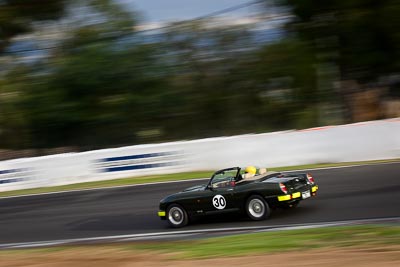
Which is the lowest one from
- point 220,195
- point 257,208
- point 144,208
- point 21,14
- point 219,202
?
point 144,208

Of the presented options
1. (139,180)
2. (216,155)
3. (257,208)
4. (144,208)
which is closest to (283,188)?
(257,208)

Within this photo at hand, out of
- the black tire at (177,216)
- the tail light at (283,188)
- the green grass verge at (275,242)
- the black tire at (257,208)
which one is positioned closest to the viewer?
the green grass verge at (275,242)

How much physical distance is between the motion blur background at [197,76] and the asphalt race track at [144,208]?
848cm

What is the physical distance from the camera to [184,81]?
1094 inches

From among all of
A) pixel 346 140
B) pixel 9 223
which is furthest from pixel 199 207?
pixel 346 140

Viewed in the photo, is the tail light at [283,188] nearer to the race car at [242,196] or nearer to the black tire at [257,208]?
the race car at [242,196]

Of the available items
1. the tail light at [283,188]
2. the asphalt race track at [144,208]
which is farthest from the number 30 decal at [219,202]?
the tail light at [283,188]

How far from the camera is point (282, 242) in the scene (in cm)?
771

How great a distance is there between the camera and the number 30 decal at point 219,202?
430 inches

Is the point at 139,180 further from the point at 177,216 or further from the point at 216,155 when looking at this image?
the point at 177,216

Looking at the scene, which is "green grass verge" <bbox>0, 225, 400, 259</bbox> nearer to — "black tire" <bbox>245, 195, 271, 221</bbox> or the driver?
"black tire" <bbox>245, 195, 271, 221</bbox>

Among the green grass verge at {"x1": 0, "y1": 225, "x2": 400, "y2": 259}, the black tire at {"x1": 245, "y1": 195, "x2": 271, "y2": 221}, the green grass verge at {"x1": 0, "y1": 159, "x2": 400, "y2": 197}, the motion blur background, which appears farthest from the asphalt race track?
the motion blur background

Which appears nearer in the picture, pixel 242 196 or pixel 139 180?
pixel 242 196

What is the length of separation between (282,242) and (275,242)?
0.10 metres
